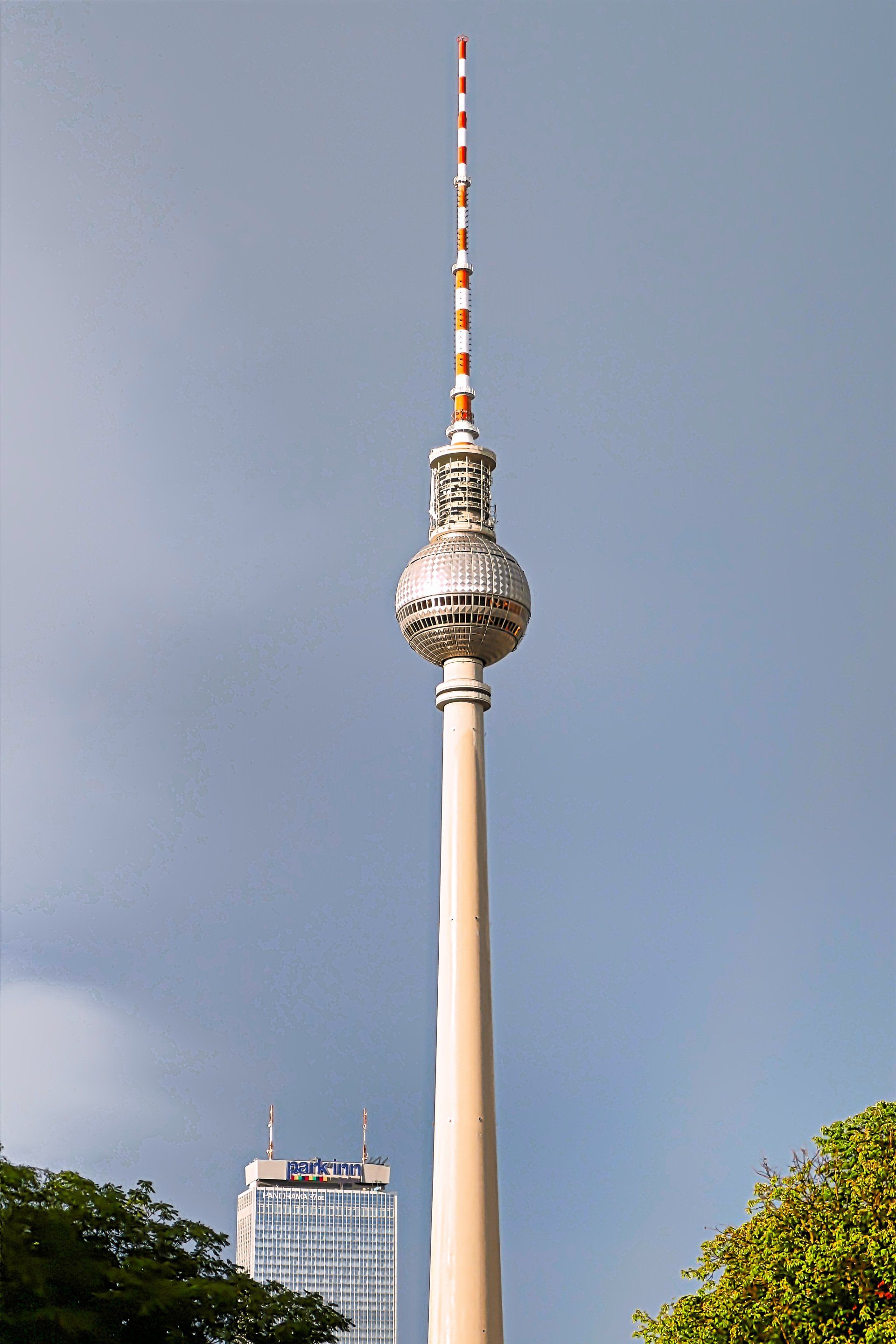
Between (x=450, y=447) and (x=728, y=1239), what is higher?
(x=450, y=447)

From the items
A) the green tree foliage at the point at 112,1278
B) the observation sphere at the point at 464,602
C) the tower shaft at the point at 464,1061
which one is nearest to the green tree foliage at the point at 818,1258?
the green tree foliage at the point at 112,1278

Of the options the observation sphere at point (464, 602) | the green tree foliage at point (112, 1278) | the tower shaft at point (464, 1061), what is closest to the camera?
the green tree foliage at point (112, 1278)

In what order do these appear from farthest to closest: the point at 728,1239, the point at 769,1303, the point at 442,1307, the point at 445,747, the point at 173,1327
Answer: the point at 445,747 → the point at 442,1307 → the point at 728,1239 → the point at 769,1303 → the point at 173,1327

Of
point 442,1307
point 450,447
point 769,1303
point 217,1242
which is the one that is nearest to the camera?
point 217,1242

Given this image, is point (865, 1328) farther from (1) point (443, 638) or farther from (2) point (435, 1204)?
(1) point (443, 638)

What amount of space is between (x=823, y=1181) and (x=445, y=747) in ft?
192

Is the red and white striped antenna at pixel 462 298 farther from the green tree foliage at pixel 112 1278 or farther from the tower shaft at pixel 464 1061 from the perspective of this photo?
the green tree foliage at pixel 112 1278

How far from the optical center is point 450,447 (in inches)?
4902

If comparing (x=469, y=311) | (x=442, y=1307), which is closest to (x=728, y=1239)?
(x=442, y=1307)

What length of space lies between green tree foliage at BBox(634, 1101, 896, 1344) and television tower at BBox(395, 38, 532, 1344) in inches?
1544

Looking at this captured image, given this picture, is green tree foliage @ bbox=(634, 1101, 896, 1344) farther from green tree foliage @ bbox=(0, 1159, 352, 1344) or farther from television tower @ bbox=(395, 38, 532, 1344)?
television tower @ bbox=(395, 38, 532, 1344)

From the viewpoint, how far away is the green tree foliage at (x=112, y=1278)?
39.0 metres

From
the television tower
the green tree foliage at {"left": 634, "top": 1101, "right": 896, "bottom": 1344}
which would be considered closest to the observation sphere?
the television tower

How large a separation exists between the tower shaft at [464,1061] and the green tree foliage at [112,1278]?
49689mm
